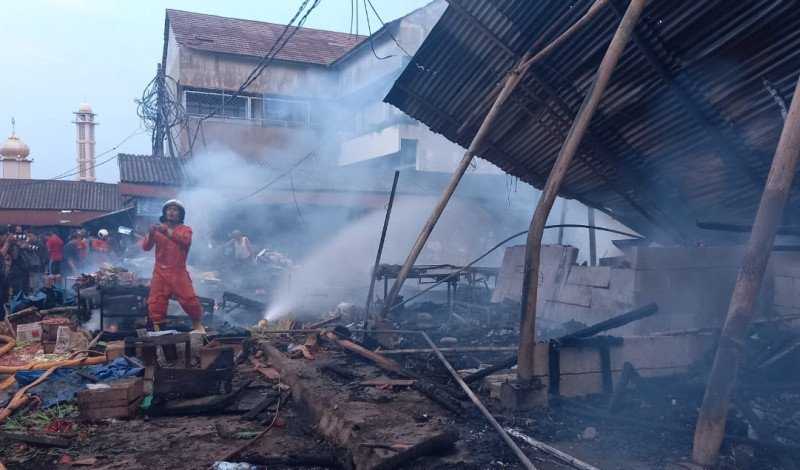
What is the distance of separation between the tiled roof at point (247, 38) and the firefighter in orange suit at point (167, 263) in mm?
22020

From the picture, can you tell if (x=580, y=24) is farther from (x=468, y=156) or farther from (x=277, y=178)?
(x=277, y=178)

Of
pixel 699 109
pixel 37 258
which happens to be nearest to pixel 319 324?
pixel 699 109

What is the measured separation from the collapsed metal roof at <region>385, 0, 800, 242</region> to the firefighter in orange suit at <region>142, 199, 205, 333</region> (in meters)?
3.70

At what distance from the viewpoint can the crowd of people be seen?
11977 mm

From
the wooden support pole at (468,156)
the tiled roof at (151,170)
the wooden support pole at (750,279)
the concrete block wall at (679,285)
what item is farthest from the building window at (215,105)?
the wooden support pole at (750,279)

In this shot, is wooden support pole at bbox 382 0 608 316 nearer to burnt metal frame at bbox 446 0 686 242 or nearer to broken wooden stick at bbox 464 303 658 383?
burnt metal frame at bbox 446 0 686 242

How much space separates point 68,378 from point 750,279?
662 centimetres

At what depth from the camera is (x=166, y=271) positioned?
8.39 m

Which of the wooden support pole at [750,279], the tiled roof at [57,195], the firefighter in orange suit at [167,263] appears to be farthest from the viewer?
the tiled roof at [57,195]

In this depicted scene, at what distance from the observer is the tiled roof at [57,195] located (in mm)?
28453

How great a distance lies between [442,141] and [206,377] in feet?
69.1

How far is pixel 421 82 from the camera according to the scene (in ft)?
28.2

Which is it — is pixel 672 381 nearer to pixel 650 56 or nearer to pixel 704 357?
pixel 704 357

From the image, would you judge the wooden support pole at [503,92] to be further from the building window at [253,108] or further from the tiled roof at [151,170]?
the building window at [253,108]
